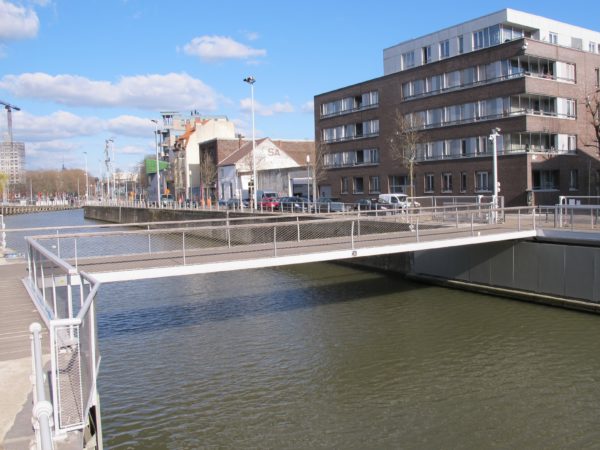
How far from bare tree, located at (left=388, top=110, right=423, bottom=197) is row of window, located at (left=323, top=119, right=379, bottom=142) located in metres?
3.58

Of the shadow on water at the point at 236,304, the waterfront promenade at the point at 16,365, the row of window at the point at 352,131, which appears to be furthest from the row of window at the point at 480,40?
the waterfront promenade at the point at 16,365

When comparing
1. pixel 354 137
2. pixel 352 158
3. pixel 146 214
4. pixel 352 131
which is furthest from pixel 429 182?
pixel 146 214

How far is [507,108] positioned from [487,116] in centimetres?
183

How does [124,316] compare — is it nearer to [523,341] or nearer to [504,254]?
[523,341]

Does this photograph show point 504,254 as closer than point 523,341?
No

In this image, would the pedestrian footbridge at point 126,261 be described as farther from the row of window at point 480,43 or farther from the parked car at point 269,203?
the row of window at point 480,43

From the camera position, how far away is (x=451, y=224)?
23.2 metres

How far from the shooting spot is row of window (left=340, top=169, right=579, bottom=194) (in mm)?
41438

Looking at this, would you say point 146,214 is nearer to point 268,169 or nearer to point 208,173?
point 208,173

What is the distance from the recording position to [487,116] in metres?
43.0

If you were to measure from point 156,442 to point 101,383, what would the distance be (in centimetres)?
317

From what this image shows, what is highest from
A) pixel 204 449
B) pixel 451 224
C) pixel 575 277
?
pixel 451 224

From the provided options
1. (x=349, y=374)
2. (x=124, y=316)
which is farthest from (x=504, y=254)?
(x=124, y=316)

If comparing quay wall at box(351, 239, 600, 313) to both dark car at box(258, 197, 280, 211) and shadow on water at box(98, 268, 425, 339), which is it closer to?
shadow on water at box(98, 268, 425, 339)
